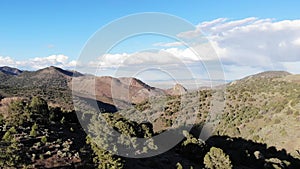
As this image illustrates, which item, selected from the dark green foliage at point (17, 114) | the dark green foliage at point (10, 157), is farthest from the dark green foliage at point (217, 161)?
the dark green foliage at point (17, 114)

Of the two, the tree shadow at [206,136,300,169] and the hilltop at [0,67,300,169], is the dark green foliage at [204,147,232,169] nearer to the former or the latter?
the hilltop at [0,67,300,169]

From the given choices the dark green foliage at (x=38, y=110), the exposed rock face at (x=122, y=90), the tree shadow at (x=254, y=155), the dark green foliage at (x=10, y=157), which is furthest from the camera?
the exposed rock face at (x=122, y=90)

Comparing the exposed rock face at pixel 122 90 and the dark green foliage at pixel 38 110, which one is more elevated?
the exposed rock face at pixel 122 90

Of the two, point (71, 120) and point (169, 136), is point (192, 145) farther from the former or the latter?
point (71, 120)

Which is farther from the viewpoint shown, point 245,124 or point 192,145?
point 245,124

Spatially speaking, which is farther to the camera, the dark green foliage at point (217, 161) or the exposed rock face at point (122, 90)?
the exposed rock face at point (122, 90)

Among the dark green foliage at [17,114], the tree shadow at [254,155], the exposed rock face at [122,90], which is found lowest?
the tree shadow at [254,155]

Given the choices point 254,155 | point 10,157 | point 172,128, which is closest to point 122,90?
point 172,128

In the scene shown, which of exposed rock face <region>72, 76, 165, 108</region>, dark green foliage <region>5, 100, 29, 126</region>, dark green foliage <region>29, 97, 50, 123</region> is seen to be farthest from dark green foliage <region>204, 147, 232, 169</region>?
dark green foliage <region>5, 100, 29, 126</region>

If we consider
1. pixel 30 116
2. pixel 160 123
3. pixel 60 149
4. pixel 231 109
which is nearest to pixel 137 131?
pixel 60 149

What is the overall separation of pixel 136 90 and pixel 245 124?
36752 mm

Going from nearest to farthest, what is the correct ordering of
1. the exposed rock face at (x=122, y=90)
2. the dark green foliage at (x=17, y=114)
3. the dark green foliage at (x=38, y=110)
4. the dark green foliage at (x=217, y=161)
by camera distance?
the dark green foliage at (x=217, y=161), the dark green foliage at (x=17, y=114), the dark green foliage at (x=38, y=110), the exposed rock face at (x=122, y=90)

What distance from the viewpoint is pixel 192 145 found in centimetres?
5491

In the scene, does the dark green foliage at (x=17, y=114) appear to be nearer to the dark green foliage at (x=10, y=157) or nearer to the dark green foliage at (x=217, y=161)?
the dark green foliage at (x=10, y=157)
